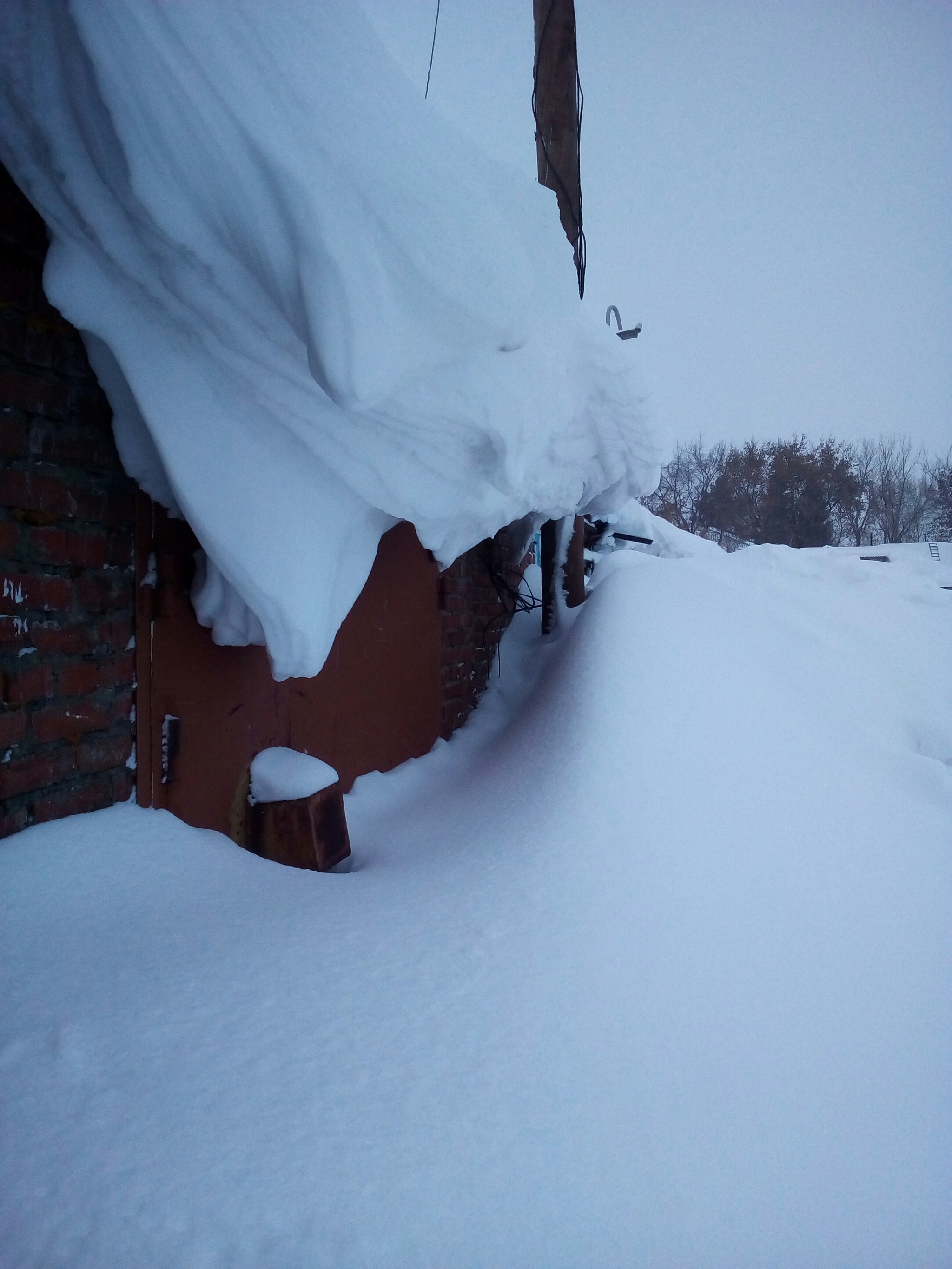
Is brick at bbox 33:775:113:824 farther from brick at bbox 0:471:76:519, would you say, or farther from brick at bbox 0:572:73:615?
brick at bbox 0:471:76:519

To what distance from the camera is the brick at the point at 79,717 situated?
4.27ft

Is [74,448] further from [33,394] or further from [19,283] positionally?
[19,283]

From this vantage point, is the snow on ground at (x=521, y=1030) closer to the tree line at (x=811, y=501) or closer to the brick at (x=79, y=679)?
the brick at (x=79, y=679)

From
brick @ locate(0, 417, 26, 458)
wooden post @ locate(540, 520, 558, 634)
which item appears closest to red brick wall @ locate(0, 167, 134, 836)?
brick @ locate(0, 417, 26, 458)

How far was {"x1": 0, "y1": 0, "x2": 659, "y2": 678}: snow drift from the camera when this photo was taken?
43.6 inches

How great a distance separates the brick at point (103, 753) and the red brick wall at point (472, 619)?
5.82ft

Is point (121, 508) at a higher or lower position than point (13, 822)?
higher

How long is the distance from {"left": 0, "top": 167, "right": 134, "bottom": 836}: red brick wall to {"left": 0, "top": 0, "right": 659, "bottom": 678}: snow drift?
71mm

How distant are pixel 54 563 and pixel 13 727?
31 cm

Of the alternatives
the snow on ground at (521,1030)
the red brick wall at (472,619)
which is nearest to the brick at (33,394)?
the snow on ground at (521,1030)

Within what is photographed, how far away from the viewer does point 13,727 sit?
4.08 feet

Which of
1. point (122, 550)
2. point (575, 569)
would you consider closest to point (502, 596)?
point (575, 569)

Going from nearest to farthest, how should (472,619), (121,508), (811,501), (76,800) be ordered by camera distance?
(76,800) < (121,508) < (472,619) < (811,501)

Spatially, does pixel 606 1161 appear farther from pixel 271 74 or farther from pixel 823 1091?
pixel 271 74
